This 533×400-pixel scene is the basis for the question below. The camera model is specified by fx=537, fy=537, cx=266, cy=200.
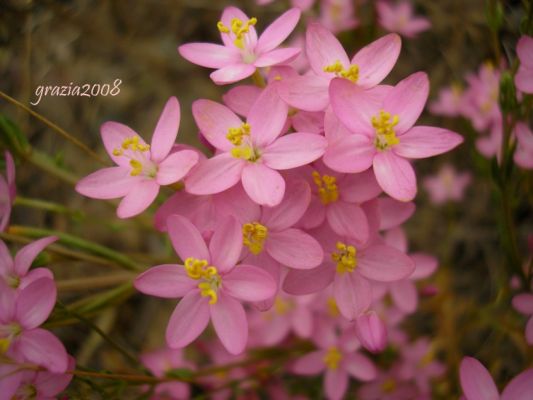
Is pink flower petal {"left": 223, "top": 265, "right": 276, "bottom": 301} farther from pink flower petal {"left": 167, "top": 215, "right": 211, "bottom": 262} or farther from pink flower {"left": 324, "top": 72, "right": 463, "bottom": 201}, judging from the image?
pink flower {"left": 324, "top": 72, "right": 463, "bottom": 201}

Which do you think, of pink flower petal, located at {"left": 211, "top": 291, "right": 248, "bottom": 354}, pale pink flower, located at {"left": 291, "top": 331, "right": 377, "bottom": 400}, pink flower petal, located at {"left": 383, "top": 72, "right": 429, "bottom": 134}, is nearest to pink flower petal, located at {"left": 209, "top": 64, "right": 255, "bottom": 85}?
pink flower petal, located at {"left": 383, "top": 72, "right": 429, "bottom": 134}

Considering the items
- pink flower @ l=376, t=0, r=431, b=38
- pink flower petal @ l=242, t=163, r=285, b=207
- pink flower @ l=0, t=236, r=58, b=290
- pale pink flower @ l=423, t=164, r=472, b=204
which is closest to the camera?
pink flower petal @ l=242, t=163, r=285, b=207

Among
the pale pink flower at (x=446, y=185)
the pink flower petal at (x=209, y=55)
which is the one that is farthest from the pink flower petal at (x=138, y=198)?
the pale pink flower at (x=446, y=185)

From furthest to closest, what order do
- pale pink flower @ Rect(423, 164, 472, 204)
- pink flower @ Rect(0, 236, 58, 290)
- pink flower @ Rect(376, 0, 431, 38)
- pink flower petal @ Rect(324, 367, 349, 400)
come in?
1. pale pink flower @ Rect(423, 164, 472, 204)
2. pink flower @ Rect(376, 0, 431, 38)
3. pink flower petal @ Rect(324, 367, 349, 400)
4. pink flower @ Rect(0, 236, 58, 290)

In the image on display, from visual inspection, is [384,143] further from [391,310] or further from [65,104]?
[65,104]

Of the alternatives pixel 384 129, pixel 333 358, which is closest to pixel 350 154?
pixel 384 129

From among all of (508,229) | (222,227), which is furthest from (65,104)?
(508,229)

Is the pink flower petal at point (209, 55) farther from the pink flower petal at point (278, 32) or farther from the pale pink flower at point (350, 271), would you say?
the pale pink flower at point (350, 271)
